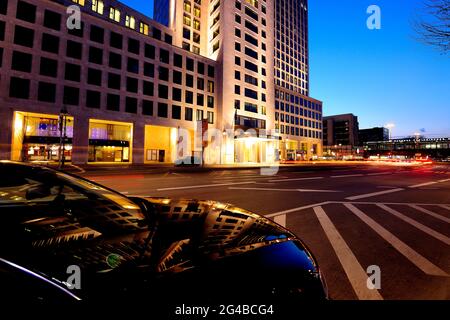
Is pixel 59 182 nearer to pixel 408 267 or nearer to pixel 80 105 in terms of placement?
pixel 408 267

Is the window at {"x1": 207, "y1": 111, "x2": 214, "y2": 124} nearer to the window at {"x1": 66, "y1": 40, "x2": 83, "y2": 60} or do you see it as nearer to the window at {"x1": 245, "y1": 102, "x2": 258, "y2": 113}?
the window at {"x1": 245, "y1": 102, "x2": 258, "y2": 113}

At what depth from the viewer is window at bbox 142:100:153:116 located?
35.2m

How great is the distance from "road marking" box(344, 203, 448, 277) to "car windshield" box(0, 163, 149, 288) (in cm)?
375

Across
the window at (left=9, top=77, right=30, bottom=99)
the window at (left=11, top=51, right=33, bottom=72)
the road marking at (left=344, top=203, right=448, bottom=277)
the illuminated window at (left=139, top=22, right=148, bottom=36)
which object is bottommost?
the road marking at (left=344, top=203, right=448, bottom=277)

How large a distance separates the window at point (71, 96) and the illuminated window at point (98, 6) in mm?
15359

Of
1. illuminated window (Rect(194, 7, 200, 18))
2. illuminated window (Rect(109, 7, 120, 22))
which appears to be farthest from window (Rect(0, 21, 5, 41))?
illuminated window (Rect(194, 7, 200, 18))

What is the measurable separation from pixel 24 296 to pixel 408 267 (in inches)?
162

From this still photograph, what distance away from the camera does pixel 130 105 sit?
33938 mm

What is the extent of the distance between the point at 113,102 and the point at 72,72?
5842mm

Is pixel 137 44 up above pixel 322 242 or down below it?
above

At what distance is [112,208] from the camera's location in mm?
2561

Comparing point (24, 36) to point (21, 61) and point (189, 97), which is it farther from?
point (189, 97)

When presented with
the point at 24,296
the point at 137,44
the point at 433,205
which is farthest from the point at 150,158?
the point at 24,296

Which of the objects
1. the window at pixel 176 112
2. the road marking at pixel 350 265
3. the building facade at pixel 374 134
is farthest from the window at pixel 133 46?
the building facade at pixel 374 134
